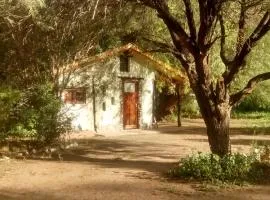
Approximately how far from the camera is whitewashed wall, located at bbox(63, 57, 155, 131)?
84.4 feet

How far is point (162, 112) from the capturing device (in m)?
33.2

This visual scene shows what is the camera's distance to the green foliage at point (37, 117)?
59.4 feet

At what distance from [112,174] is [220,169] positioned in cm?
304

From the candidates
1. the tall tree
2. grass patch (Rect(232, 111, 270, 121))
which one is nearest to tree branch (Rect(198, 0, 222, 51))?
the tall tree

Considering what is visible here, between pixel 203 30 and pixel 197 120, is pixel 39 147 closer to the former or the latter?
pixel 203 30

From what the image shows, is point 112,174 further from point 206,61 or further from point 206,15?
point 206,15

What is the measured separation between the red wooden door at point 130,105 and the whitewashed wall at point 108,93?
1.10ft

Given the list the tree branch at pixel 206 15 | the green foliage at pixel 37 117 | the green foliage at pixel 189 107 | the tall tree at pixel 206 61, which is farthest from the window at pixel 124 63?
the tree branch at pixel 206 15

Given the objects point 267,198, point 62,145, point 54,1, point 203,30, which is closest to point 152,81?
point 62,145

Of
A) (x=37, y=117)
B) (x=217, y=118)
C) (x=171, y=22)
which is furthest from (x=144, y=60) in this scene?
(x=217, y=118)

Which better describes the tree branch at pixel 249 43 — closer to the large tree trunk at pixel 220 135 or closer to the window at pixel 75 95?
the large tree trunk at pixel 220 135

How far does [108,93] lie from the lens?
1073 inches

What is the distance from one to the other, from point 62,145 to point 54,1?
6.05 m

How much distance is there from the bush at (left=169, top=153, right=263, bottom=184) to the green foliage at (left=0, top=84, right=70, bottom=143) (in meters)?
6.28
